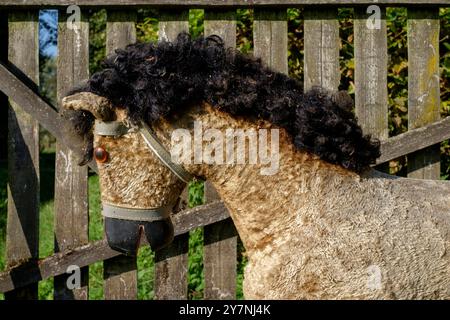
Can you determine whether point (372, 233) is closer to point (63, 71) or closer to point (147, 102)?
point (147, 102)

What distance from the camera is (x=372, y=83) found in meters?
3.80

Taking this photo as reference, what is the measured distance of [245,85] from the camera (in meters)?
2.17

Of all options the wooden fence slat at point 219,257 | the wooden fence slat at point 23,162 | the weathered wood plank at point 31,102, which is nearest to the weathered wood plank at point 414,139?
the wooden fence slat at point 219,257

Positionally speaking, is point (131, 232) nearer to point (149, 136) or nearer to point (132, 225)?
point (132, 225)

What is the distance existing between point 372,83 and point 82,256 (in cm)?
187

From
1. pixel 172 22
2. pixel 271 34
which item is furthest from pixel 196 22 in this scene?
pixel 271 34

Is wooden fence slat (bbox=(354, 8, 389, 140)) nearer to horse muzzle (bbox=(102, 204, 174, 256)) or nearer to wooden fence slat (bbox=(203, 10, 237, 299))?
wooden fence slat (bbox=(203, 10, 237, 299))

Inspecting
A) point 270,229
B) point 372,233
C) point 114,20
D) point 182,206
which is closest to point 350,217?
point 372,233

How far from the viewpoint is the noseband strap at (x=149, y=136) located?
2.18 metres

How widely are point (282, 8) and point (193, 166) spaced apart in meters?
1.80

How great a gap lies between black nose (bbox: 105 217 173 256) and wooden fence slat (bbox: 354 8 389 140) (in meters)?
1.82

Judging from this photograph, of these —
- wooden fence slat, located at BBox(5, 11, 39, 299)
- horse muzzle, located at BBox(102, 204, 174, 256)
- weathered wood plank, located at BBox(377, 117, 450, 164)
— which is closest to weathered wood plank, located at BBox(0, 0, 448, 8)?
wooden fence slat, located at BBox(5, 11, 39, 299)

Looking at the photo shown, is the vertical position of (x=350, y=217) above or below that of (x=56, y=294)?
above

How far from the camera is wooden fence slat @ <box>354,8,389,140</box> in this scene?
3.79 m
